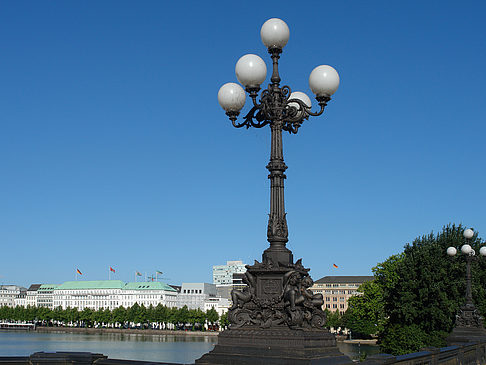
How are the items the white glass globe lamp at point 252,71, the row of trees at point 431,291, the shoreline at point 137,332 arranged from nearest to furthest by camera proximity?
the white glass globe lamp at point 252,71, the row of trees at point 431,291, the shoreline at point 137,332

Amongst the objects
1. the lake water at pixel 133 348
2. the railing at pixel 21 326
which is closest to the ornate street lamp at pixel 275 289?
the lake water at pixel 133 348

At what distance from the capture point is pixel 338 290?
567ft

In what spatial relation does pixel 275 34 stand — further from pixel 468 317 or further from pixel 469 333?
pixel 468 317

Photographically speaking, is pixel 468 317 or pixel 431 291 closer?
pixel 468 317

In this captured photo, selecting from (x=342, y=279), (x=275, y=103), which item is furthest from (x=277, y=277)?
(x=342, y=279)

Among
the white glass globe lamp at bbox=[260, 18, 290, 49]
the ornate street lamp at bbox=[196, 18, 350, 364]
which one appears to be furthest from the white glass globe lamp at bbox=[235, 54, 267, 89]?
the white glass globe lamp at bbox=[260, 18, 290, 49]

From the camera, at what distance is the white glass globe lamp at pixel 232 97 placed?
12.0m

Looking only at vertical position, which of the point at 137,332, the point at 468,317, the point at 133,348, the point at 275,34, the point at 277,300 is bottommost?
the point at 137,332

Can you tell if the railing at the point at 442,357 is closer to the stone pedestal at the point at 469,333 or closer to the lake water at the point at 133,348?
the stone pedestal at the point at 469,333

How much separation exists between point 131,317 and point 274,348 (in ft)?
567

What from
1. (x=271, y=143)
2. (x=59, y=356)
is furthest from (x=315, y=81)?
(x=59, y=356)

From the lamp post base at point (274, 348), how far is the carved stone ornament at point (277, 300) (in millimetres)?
152

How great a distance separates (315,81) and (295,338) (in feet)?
17.4

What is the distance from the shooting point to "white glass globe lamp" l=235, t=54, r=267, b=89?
11.5 metres
